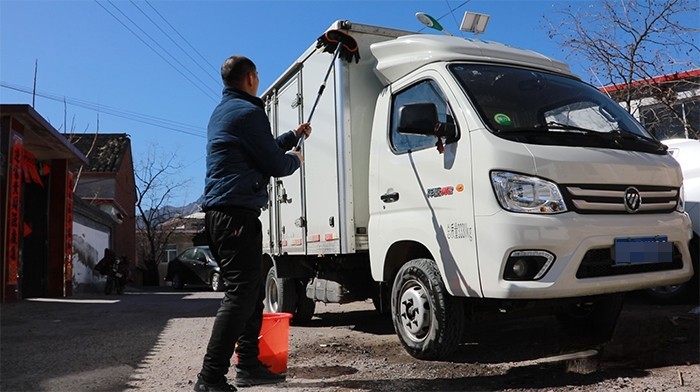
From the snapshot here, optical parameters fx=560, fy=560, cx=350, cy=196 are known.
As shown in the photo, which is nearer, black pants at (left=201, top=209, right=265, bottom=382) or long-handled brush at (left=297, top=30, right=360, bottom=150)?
black pants at (left=201, top=209, right=265, bottom=382)

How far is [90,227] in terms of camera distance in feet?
61.7

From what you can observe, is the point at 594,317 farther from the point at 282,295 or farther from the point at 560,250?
the point at 282,295

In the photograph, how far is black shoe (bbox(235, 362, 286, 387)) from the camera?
3.65 meters

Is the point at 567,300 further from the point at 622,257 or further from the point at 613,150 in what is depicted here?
the point at 613,150

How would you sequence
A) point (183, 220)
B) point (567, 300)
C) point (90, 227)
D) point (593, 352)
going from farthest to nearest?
point (183, 220)
point (90, 227)
point (593, 352)
point (567, 300)

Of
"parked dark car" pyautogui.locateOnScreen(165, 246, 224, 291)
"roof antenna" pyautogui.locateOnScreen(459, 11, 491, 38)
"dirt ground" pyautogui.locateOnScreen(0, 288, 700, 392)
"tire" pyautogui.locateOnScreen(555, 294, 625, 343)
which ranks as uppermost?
"roof antenna" pyautogui.locateOnScreen(459, 11, 491, 38)

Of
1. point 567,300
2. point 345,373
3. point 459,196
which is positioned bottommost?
point 345,373

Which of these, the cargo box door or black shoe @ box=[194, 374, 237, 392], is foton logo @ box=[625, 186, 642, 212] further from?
the cargo box door

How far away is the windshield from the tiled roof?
85.5 ft

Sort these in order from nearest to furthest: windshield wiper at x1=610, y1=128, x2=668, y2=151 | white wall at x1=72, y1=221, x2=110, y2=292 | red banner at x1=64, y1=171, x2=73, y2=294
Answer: windshield wiper at x1=610, y1=128, x2=668, y2=151 → red banner at x1=64, y1=171, x2=73, y2=294 → white wall at x1=72, y1=221, x2=110, y2=292

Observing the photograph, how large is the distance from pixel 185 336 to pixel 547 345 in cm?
389

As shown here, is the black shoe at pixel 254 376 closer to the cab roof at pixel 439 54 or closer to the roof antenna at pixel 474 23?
the cab roof at pixel 439 54

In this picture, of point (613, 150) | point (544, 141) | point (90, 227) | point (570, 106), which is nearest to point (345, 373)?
point (544, 141)

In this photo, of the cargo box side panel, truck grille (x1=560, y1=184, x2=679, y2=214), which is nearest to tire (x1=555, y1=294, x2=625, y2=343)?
truck grille (x1=560, y1=184, x2=679, y2=214)
